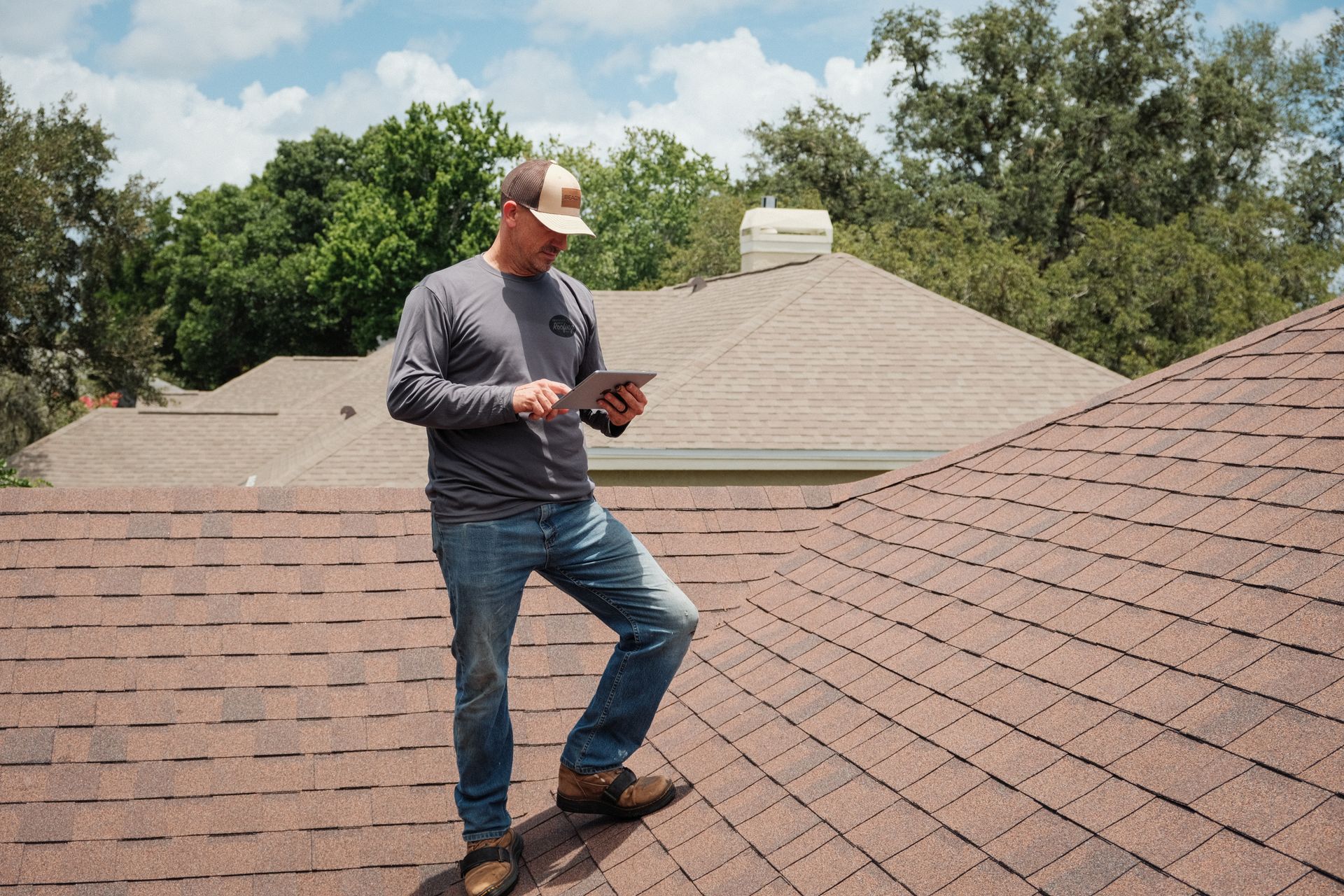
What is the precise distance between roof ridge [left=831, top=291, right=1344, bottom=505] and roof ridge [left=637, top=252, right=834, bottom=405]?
801 centimetres

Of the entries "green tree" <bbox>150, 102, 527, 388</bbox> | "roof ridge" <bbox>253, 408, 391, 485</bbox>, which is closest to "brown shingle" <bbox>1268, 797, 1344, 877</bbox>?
"roof ridge" <bbox>253, 408, 391, 485</bbox>

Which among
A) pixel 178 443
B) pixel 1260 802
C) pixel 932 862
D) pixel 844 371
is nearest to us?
pixel 1260 802

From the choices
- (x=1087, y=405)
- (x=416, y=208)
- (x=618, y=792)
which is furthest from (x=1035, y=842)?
(x=416, y=208)

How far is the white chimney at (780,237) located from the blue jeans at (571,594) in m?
15.4

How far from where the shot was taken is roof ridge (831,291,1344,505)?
14.8 ft

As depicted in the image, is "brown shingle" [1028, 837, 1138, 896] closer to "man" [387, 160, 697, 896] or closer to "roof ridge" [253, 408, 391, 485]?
"man" [387, 160, 697, 896]

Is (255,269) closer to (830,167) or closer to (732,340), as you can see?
(830,167)

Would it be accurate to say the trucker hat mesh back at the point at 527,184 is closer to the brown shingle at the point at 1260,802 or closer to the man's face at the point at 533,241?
the man's face at the point at 533,241

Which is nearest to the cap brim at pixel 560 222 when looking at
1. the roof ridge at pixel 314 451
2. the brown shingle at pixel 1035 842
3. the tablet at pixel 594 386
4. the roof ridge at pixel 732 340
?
the tablet at pixel 594 386

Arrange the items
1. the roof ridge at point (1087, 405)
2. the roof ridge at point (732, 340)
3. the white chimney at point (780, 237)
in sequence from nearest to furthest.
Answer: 1. the roof ridge at point (1087, 405)
2. the roof ridge at point (732, 340)
3. the white chimney at point (780, 237)

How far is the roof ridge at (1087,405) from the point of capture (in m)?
4.50

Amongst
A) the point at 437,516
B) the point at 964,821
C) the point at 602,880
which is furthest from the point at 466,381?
the point at 964,821

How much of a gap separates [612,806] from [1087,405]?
262cm

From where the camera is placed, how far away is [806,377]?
14.0m
